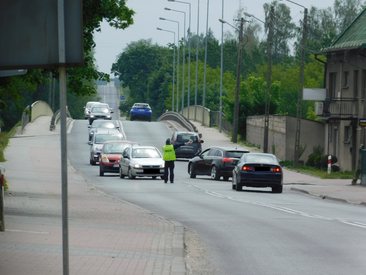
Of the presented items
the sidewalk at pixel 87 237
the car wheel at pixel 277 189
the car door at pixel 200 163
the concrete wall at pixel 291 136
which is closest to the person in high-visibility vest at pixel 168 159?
the car wheel at pixel 277 189

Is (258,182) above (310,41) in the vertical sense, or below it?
below

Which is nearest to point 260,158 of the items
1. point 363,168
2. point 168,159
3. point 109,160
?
point 168,159

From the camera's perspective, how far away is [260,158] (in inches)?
1617

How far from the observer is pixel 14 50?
991 centimetres

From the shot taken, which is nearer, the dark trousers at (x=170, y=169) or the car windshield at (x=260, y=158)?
the car windshield at (x=260, y=158)

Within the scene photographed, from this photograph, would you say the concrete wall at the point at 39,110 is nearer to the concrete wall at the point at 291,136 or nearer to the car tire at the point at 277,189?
the concrete wall at the point at 291,136

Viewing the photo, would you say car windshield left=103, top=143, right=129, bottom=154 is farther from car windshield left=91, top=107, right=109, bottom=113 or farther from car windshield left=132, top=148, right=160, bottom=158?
car windshield left=91, top=107, right=109, bottom=113

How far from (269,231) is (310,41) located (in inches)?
4901

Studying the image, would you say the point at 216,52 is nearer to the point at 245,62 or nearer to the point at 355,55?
the point at 245,62

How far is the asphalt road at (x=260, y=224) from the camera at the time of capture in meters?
16.5

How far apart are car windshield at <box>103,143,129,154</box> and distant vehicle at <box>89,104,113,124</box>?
41253mm

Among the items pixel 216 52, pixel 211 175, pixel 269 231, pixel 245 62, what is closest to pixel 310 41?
pixel 245 62

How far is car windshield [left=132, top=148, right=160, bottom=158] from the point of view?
156 ft

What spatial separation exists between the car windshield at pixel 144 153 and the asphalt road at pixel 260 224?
113cm
